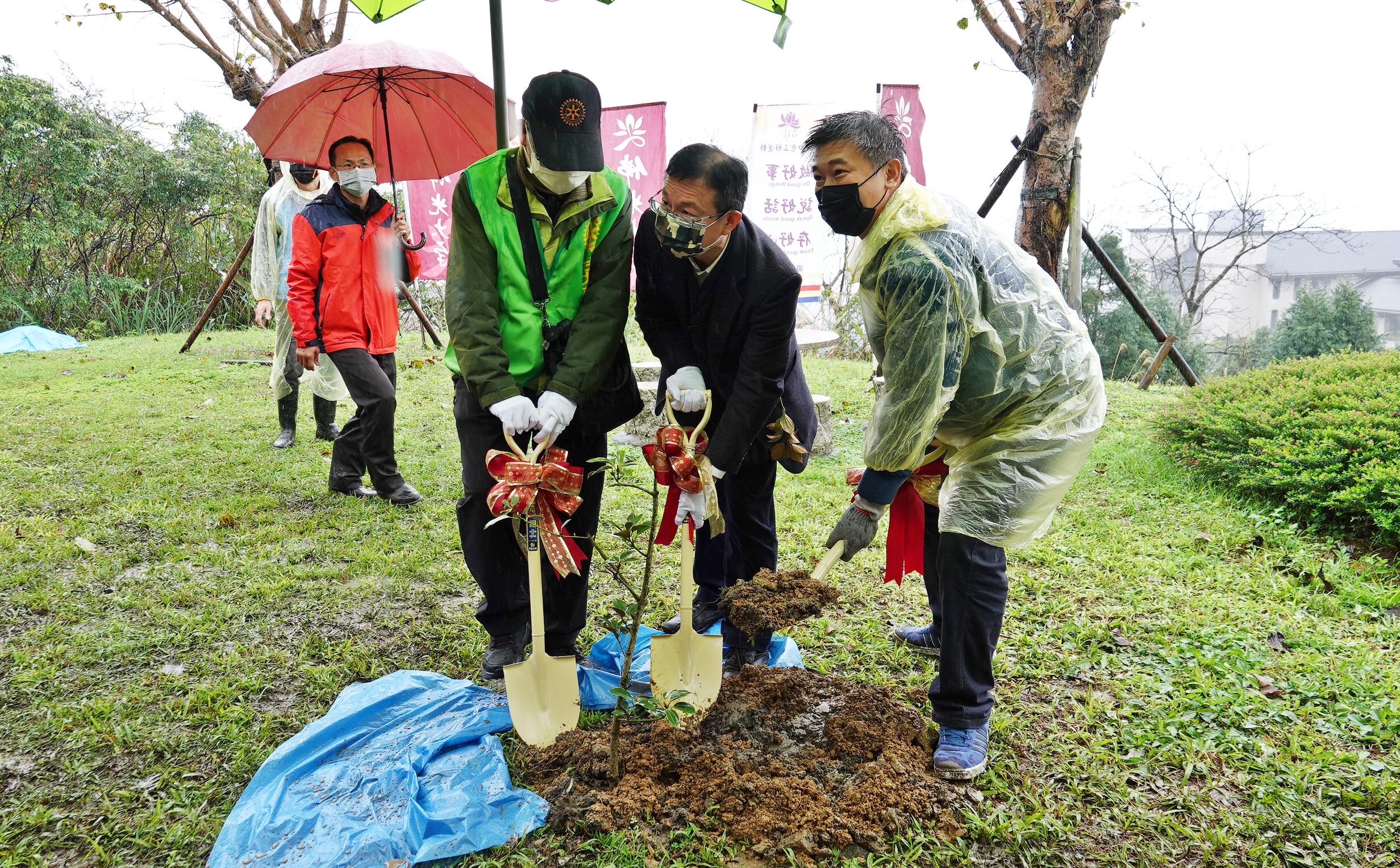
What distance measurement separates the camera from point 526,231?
2.45m

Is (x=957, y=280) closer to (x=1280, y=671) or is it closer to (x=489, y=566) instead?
(x=489, y=566)

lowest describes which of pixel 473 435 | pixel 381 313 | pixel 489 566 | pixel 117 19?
pixel 489 566

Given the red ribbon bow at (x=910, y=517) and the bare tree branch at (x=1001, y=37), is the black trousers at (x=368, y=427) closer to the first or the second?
the red ribbon bow at (x=910, y=517)

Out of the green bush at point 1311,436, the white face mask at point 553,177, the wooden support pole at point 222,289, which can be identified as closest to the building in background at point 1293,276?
the green bush at point 1311,436

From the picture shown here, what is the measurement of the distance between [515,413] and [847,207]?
111cm

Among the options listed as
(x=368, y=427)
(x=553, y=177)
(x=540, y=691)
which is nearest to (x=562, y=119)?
(x=553, y=177)

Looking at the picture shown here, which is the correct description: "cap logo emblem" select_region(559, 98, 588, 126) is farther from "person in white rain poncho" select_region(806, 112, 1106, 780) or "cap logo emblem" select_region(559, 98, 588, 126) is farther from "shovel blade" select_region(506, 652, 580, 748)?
"shovel blade" select_region(506, 652, 580, 748)

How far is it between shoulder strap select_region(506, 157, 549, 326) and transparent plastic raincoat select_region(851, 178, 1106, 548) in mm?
946

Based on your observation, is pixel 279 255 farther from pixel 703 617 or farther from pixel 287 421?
pixel 703 617

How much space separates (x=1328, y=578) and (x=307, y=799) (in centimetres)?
423

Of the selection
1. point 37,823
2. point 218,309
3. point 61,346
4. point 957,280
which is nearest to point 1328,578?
point 957,280

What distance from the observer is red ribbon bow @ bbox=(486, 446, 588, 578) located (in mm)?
2254

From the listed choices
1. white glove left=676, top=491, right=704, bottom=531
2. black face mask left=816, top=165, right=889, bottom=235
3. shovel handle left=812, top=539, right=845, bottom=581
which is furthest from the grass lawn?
black face mask left=816, top=165, right=889, bottom=235

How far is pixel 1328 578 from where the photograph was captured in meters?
3.77
